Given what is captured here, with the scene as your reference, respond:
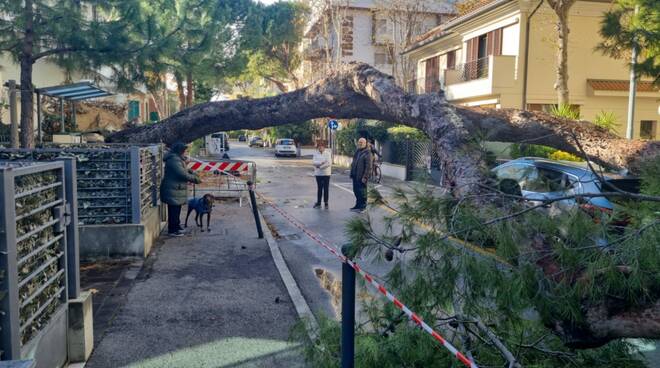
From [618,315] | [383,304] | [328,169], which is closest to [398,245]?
[383,304]

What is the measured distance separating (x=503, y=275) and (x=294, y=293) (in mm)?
3580

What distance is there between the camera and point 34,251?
3.69m

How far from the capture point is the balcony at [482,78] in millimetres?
22516

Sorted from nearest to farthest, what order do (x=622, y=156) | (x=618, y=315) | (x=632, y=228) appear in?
(x=618, y=315) < (x=632, y=228) < (x=622, y=156)

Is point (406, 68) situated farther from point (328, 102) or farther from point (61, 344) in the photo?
point (61, 344)

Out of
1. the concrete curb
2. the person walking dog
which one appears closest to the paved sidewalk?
the concrete curb

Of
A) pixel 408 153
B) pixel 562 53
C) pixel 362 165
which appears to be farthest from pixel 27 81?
pixel 562 53

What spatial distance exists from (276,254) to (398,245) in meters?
5.15

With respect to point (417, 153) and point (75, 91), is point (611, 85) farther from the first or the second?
point (75, 91)

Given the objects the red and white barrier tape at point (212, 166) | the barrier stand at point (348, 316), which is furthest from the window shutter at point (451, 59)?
the barrier stand at point (348, 316)

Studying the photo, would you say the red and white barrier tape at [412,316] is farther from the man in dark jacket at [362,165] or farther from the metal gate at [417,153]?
the metal gate at [417,153]

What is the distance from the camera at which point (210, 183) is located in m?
17.4

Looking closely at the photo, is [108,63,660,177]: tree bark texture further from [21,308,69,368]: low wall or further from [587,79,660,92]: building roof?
[587,79,660,92]: building roof

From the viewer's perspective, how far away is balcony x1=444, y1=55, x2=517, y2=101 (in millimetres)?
22516
